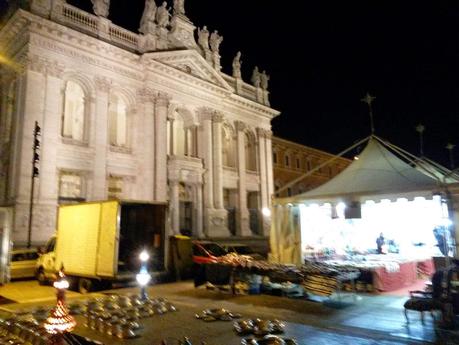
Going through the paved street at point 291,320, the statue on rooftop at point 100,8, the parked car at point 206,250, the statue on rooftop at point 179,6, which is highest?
the statue on rooftop at point 179,6

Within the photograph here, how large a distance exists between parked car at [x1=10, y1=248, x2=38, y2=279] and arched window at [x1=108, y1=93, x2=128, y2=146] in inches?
394

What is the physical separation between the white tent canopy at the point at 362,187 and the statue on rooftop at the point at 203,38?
21.3 metres

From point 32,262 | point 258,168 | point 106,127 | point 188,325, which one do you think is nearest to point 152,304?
point 188,325

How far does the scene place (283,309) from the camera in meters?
10.2

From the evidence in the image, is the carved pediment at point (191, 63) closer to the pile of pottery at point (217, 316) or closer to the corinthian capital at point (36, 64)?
the corinthian capital at point (36, 64)

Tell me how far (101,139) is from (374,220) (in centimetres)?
1631

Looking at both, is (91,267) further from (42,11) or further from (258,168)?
(258,168)

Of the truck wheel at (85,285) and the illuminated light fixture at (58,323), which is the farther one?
the truck wheel at (85,285)

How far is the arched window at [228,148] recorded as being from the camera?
34281 mm

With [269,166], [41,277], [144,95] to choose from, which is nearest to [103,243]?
[41,277]

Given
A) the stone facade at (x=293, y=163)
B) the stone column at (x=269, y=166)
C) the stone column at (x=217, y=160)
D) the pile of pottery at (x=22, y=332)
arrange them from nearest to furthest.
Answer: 1. the pile of pottery at (x=22, y=332)
2. the stone column at (x=217, y=160)
3. the stone column at (x=269, y=166)
4. the stone facade at (x=293, y=163)

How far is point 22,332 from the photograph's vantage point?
758cm

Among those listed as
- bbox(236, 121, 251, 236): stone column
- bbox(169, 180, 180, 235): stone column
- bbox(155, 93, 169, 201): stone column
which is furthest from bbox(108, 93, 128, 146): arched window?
bbox(236, 121, 251, 236): stone column

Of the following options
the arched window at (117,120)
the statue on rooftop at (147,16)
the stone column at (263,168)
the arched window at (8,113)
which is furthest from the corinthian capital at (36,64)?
the stone column at (263,168)
